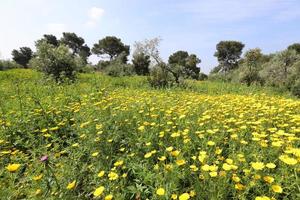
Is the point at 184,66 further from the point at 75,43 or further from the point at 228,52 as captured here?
the point at 75,43

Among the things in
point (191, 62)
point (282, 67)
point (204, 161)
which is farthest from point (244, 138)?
point (191, 62)

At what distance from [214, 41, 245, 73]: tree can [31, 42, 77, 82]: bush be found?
3550cm

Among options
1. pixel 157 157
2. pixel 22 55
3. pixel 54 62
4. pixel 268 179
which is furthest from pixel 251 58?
pixel 22 55

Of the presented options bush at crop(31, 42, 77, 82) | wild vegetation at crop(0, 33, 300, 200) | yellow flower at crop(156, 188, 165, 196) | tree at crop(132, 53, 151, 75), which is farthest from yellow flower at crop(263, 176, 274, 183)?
tree at crop(132, 53, 151, 75)

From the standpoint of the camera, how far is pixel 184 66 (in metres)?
29.6

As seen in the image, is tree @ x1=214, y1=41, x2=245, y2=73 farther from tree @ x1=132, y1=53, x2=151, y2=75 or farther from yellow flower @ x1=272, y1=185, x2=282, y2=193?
yellow flower @ x1=272, y1=185, x2=282, y2=193

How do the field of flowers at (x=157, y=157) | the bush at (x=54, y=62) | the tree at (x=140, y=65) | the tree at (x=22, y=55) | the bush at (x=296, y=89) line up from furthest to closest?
the tree at (x=22, y=55) → the tree at (x=140, y=65) → the bush at (x=54, y=62) → the bush at (x=296, y=89) → the field of flowers at (x=157, y=157)

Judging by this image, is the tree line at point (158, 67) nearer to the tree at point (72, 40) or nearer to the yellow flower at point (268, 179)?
the yellow flower at point (268, 179)

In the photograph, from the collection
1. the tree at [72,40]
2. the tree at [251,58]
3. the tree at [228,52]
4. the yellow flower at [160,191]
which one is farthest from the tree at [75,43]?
the yellow flower at [160,191]

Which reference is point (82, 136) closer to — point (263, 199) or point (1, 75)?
point (263, 199)

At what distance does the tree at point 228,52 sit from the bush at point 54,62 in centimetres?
3550

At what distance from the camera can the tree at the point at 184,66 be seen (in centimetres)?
1370

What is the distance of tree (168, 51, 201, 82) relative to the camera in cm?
1370

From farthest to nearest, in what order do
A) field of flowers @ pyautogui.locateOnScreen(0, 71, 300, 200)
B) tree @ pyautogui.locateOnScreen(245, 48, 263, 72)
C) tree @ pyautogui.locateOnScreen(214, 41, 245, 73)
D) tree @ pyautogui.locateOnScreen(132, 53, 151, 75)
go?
tree @ pyautogui.locateOnScreen(214, 41, 245, 73), tree @ pyautogui.locateOnScreen(132, 53, 151, 75), tree @ pyautogui.locateOnScreen(245, 48, 263, 72), field of flowers @ pyautogui.locateOnScreen(0, 71, 300, 200)
